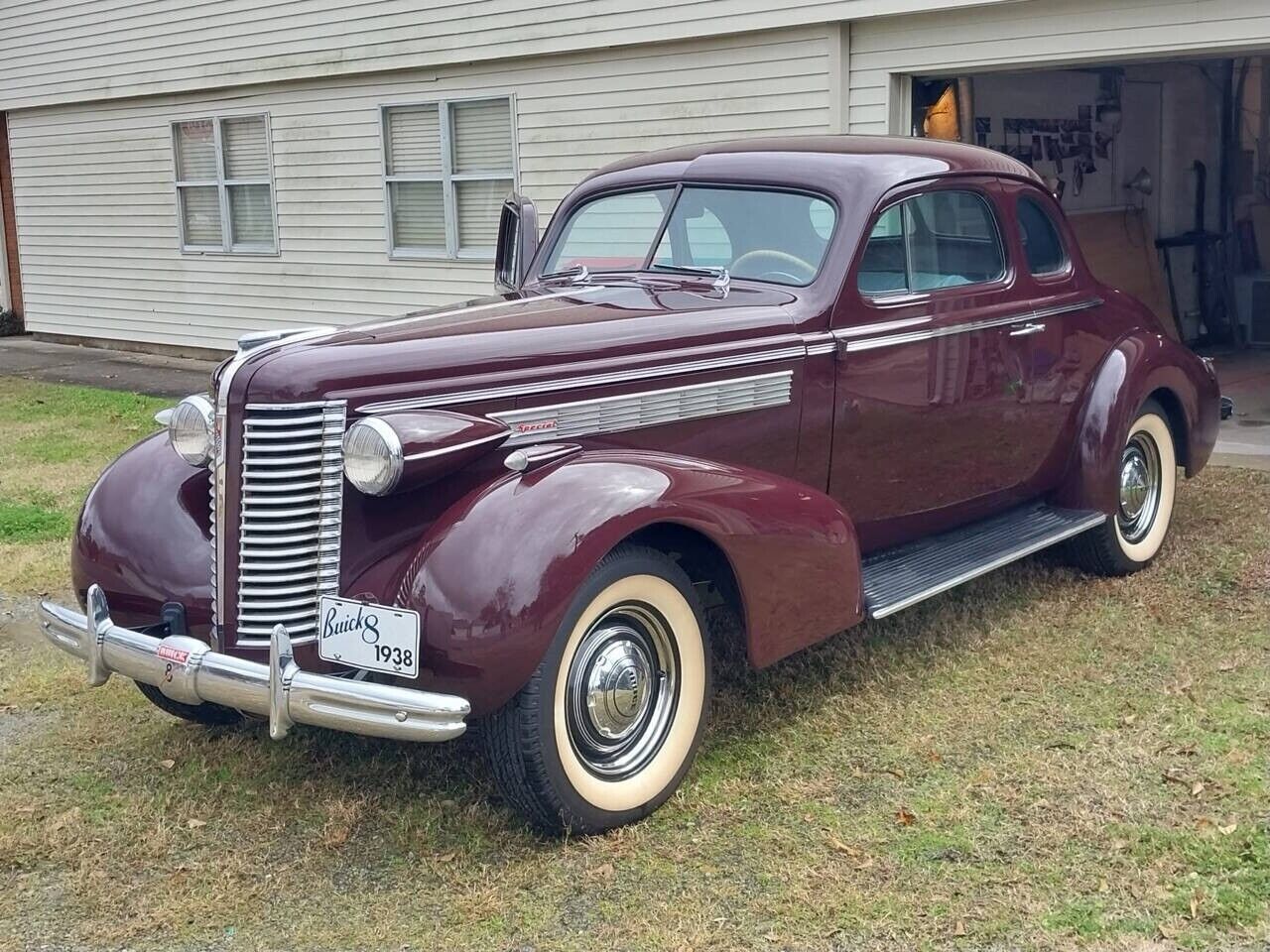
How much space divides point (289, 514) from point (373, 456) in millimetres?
285

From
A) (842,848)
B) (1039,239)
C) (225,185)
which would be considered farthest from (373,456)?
(225,185)

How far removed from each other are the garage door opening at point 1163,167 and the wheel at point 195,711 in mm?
7314

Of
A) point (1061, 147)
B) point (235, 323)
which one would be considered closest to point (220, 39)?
point (235, 323)

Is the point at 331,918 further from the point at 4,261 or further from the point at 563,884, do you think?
the point at 4,261

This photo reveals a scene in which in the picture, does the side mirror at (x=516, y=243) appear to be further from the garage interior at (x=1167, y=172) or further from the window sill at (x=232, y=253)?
the window sill at (x=232, y=253)

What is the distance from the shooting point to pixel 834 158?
4777mm

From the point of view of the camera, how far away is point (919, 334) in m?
4.73

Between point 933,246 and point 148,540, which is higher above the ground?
point 933,246

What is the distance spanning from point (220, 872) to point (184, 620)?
26.8 inches

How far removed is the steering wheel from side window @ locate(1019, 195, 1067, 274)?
125 cm

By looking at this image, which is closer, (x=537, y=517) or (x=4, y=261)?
(x=537, y=517)

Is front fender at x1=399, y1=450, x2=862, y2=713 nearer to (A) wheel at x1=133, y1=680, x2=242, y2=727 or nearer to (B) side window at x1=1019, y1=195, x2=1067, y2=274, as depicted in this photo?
(A) wheel at x1=133, y1=680, x2=242, y2=727

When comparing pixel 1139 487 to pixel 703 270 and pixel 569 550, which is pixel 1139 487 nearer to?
pixel 703 270

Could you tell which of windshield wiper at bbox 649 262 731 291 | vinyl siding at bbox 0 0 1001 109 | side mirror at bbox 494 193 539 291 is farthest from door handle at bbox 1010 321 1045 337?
vinyl siding at bbox 0 0 1001 109
